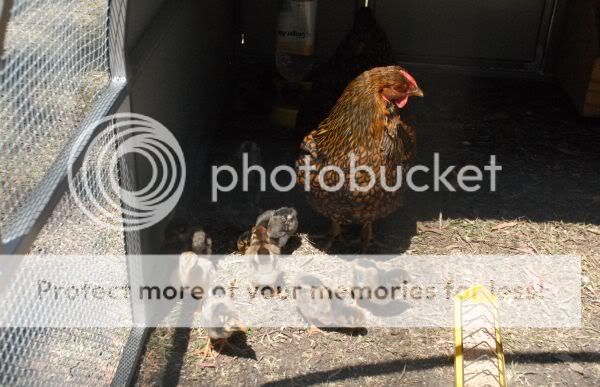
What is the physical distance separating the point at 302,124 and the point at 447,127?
5.67 ft

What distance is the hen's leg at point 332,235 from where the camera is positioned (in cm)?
420

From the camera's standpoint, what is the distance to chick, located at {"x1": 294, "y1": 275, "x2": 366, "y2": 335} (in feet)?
11.6

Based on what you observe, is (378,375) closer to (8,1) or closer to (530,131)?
(8,1)

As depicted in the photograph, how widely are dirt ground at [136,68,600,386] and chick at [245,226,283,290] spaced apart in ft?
1.06

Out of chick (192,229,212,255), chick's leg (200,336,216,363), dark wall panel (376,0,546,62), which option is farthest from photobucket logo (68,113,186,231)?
dark wall panel (376,0,546,62)

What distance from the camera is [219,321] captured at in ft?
10.9

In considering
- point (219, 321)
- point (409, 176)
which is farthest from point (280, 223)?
point (409, 176)

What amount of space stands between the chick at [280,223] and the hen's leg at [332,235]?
0.25 metres

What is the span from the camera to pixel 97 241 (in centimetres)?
283

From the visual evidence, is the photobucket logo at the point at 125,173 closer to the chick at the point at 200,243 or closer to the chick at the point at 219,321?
the chick at the point at 200,243

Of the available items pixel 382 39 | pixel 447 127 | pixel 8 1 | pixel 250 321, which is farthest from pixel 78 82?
pixel 447 127

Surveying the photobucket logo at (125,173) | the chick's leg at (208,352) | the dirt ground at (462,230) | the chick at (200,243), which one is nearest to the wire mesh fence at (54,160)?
the photobucket logo at (125,173)

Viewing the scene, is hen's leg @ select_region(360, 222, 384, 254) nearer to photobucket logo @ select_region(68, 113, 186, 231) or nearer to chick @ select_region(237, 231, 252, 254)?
chick @ select_region(237, 231, 252, 254)

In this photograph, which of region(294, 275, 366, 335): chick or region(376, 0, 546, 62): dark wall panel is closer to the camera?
region(294, 275, 366, 335): chick
